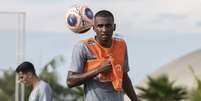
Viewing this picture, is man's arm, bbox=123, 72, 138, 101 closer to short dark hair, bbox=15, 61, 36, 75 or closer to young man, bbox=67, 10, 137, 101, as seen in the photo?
young man, bbox=67, 10, 137, 101

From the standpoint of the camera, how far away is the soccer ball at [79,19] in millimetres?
Answer: 6629

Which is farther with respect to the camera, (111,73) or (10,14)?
(10,14)

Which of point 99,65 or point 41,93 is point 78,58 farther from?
point 41,93

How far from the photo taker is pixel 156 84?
4419 centimetres

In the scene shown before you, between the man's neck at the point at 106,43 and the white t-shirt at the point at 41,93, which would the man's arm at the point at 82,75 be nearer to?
the man's neck at the point at 106,43

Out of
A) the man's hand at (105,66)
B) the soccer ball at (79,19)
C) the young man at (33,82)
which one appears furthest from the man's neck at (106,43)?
the young man at (33,82)

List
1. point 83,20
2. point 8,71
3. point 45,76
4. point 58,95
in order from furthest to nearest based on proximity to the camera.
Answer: point 58,95
point 45,76
point 8,71
point 83,20

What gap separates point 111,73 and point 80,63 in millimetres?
239

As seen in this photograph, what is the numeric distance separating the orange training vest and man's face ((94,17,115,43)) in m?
0.08

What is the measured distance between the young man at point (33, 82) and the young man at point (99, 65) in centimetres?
166

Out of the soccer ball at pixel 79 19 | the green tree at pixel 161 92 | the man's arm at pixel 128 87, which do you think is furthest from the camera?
the green tree at pixel 161 92

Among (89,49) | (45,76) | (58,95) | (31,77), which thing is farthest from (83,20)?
(58,95)

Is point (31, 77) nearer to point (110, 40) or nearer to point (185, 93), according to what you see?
→ point (110, 40)

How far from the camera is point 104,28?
5.39 m
